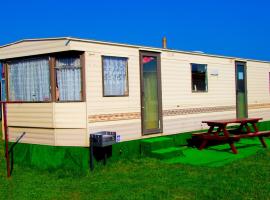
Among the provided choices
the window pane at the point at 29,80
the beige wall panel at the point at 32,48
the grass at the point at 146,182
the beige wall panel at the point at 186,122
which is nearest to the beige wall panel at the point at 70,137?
the grass at the point at 146,182

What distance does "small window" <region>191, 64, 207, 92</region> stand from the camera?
11.3 meters

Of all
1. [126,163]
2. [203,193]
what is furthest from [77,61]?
[203,193]

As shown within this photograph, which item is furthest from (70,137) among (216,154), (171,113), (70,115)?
(216,154)

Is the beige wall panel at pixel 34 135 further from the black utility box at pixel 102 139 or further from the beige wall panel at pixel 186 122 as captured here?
the beige wall panel at pixel 186 122

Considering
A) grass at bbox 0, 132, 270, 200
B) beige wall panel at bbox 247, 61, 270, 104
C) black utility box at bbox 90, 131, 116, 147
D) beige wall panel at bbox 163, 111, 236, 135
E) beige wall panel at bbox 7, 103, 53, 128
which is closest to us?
grass at bbox 0, 132, 270, 200

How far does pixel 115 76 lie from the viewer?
8.90 meters

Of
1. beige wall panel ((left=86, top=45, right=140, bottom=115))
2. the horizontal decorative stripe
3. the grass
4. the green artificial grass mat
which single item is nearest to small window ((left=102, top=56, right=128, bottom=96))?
beige wall panel ((left=86, top=45, right=140, bottom=115))

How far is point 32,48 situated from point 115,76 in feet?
6.63

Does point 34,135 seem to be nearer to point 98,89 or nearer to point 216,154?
point 98,89

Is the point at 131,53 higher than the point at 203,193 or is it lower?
higher

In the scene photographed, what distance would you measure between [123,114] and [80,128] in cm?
128

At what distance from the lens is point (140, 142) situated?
30.8 feet

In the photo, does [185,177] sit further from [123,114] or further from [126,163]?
[123,114]

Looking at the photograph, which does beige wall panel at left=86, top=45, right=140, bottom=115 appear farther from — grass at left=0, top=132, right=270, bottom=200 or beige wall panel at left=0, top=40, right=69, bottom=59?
grass at left=0, top=132, right=270, bottom=200
